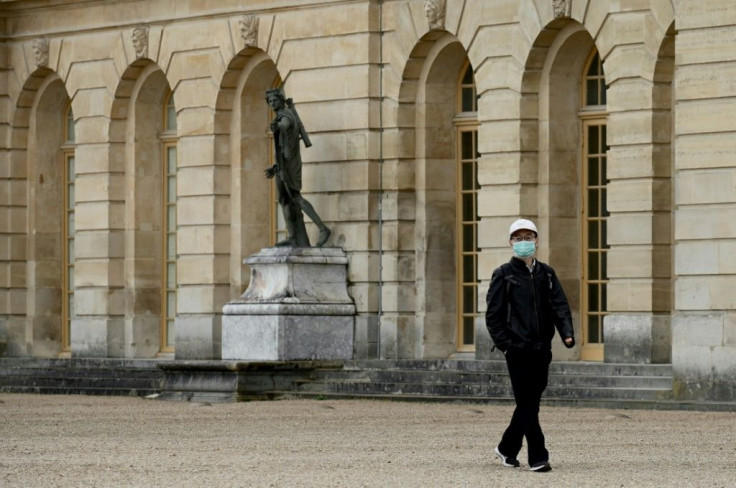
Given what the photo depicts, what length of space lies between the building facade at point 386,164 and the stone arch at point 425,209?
0.10 ft

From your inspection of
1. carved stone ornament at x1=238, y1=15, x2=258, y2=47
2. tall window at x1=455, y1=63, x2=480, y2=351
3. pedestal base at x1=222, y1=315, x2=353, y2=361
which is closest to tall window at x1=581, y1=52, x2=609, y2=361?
tall window at x1=455, y1=63, x2=480, y2=351

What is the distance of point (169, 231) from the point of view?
122 ft

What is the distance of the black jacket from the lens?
19.1 metres

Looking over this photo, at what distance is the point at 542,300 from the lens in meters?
19.2

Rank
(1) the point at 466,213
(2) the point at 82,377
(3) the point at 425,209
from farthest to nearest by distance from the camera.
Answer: (2) the point at 82,377, (1) the point at 466,213, (3) the point at 425,209

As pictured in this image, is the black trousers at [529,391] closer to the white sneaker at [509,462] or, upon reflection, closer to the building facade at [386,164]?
the white sneaker at [509,462]

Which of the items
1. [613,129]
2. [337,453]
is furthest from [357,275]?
[337,453]

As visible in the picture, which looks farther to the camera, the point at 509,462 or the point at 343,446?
the point at 343,446

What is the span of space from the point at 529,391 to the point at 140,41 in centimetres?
1850

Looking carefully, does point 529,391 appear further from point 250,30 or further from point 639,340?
point 250,30

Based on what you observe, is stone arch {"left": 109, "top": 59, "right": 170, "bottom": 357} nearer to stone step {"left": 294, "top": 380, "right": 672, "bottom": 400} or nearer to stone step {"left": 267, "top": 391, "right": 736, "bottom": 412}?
stone step {"left": 294, "top": 380, "right": 672, "bottom": 400}

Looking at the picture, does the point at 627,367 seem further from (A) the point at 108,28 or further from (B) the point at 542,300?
(A) the point at 108,28

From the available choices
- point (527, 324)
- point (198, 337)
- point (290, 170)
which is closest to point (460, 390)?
point (290, 170)

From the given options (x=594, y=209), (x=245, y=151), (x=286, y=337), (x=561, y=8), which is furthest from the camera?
(x=245, y=151)
